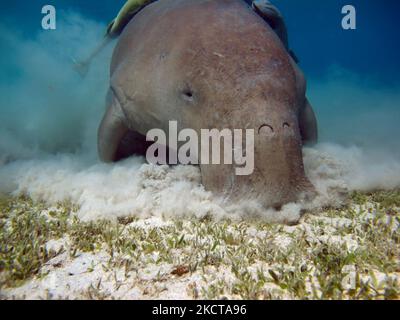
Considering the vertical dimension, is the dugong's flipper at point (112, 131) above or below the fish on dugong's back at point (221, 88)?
below

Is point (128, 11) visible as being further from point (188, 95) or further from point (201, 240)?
point (201, 240)

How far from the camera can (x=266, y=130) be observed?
2896 mm

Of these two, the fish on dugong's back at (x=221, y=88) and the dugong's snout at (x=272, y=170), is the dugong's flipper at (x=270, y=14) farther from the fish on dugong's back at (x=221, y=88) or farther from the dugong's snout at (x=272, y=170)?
the dugong's snout at (x=272, y=170)

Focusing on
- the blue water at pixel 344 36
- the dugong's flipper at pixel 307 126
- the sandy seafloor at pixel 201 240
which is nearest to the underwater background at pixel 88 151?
the sandy seafloor at pixel 201 240

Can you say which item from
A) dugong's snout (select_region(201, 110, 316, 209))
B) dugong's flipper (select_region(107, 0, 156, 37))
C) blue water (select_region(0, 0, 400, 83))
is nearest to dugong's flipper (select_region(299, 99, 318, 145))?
dugong's snout (select_region(201, 110, 316, 209))

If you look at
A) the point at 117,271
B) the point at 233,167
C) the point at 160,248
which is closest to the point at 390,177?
the point at 233,167

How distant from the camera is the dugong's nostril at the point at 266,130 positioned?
9.47 ft

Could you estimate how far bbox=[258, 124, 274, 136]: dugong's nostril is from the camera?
2887mm

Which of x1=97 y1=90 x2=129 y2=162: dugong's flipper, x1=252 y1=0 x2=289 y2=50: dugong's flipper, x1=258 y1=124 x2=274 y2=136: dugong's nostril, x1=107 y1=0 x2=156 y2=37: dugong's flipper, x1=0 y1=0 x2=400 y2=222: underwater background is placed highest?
x1=107 y1=0 x2=156 y2=37: dugong's flipper

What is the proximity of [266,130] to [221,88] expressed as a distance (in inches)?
28.2

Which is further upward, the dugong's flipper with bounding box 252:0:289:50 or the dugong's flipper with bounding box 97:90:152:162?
the dugong's flipper with bounding box 252:0:289:50

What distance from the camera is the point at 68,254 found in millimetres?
2488

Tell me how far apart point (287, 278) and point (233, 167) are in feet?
4.09

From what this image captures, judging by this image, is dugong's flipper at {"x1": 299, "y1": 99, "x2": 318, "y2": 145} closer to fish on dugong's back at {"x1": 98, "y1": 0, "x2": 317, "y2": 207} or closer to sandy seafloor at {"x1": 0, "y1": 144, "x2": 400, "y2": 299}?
fish on dugong's back at {"x1": 98, "y1": 0, "x2": 317, "y2": 207}
